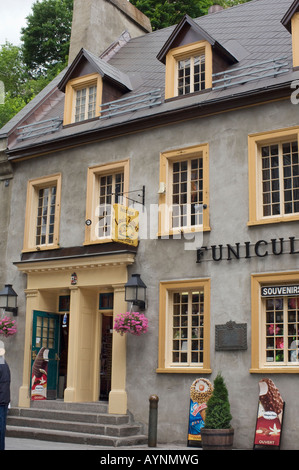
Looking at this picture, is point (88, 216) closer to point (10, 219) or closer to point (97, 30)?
point (10, 219)

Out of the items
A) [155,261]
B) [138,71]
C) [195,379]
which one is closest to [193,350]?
[195,379]

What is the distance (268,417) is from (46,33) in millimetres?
30067

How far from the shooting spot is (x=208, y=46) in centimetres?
1733

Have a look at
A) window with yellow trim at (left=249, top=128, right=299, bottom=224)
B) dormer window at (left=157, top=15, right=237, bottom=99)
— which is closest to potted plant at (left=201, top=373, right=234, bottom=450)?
window with yellow trim at (left=249, top=128, right=299, bottom=224)

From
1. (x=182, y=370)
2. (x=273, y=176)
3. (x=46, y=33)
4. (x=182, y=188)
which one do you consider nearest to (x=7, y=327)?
(x=182, y=370)

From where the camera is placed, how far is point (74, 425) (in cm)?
1600

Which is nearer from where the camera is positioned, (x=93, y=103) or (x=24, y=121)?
(x=93, y=103)

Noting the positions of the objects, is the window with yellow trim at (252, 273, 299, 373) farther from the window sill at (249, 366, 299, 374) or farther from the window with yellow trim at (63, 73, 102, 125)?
the window with yellow trim at (63, 73, 102, 125)

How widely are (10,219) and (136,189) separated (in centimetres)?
471

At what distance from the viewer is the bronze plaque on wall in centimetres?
1488

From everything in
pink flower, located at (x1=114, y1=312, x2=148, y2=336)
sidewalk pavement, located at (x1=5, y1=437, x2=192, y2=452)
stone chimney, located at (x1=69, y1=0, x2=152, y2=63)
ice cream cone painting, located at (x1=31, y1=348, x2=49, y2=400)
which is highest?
stone chimney, located at (x1=69, y1=0, x2=152, y2=63)

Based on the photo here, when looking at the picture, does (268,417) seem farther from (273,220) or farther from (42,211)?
(42,211)

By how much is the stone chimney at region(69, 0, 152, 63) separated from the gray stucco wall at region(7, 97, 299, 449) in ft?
20.7
